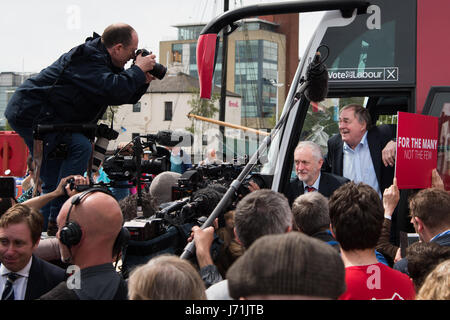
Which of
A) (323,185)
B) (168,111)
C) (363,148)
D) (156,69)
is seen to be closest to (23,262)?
(156,69)

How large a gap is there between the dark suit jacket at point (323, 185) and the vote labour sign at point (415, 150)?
686 millimetres

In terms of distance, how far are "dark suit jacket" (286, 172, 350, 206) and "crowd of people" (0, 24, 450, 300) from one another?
31 mm

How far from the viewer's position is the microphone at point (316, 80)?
12.9 ft

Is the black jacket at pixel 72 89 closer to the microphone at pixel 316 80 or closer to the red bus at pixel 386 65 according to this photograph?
the microphone at pixel 316 80

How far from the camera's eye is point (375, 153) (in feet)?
16.1

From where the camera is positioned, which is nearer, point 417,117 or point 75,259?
point 75,259

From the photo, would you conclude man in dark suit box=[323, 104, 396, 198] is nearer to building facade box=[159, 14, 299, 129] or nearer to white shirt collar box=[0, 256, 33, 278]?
white shirt collar box=[0, 256, 33, 278]

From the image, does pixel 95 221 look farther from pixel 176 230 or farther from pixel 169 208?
pixel 169 208

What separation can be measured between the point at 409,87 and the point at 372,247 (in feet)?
8.64

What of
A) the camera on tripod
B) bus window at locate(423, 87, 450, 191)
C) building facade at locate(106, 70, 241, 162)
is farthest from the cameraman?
building facade at locate(106, 70, 241, 162)

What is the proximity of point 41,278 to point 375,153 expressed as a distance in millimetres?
3069

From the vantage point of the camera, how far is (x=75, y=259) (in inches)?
91.0
